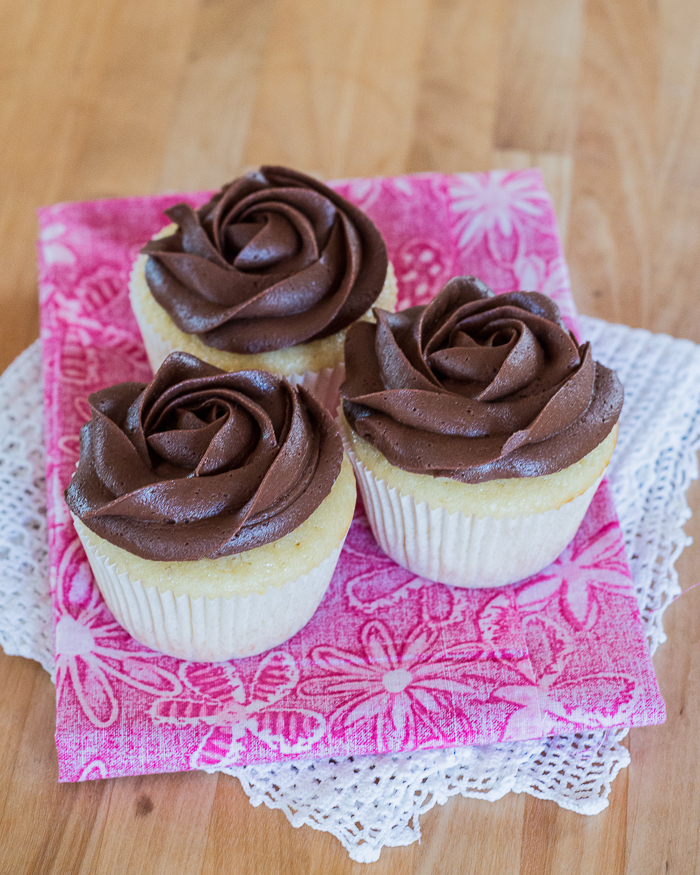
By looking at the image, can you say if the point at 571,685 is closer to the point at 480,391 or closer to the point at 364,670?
the point at 364,670

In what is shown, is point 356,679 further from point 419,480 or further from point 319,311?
point 319,311

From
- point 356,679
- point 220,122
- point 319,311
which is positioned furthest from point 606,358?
point 220,122

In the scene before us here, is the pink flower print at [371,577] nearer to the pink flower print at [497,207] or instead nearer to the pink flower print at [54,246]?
the pink flower print at [497,207]

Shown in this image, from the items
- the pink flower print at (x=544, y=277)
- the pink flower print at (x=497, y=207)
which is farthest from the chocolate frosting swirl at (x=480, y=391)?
the pink flower print at (x=497, y=207)

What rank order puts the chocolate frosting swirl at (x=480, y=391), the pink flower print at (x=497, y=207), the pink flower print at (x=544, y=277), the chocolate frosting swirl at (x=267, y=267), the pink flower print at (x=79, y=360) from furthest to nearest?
the pink flower print at (x=497, y=207), the pink flower print at (x=544, y=277), the pink flower print at (x=79, y=360), the chocolate frosting swirl at (x=267, y=267), the chocolate frosting swirl at (x=480, y=391)

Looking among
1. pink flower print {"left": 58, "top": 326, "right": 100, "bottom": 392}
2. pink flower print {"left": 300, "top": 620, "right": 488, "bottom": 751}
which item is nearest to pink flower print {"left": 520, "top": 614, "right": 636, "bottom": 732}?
pink flower print {"left": 300, "top": 620, "right": 488, "bottom": 751}

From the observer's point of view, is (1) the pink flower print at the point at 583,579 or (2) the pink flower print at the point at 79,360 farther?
(2) the pink flower print at the point at 79,360

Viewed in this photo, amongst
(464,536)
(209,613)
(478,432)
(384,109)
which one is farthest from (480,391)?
(384,109)
